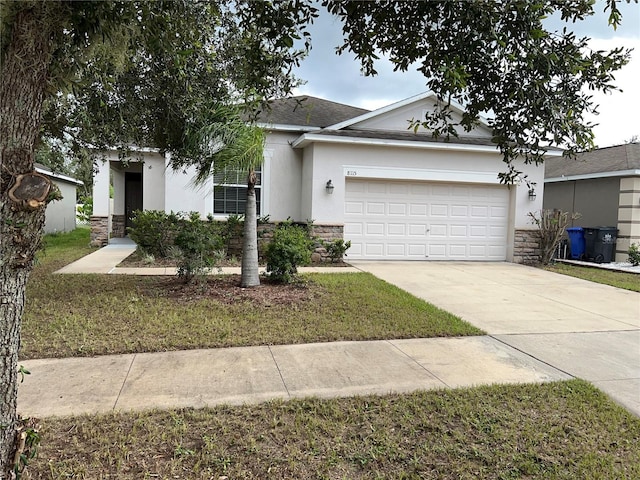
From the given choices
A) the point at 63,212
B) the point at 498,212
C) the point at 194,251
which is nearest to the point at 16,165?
the point at 194,251

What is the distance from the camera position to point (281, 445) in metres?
3.07

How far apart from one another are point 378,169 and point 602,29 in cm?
958

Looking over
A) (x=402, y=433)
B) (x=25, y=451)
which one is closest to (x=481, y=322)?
(x=402, y=433)

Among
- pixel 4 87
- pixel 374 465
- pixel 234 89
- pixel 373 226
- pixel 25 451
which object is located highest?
pixel 234 89

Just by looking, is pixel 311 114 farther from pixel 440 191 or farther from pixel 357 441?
pixel 357 441

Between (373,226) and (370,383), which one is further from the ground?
(373,226)

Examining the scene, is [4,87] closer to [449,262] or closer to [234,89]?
[234,89]

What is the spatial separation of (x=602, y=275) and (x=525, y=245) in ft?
7.67

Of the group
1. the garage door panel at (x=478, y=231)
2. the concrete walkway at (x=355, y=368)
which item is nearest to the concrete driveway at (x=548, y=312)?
the concrete walkway at (x=355, y=368)

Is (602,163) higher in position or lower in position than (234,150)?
higher

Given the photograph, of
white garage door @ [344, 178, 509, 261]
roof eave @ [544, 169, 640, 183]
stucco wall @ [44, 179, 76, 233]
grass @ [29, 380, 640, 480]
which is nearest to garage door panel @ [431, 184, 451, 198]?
white garage door @ [344, 178, 509, 261]

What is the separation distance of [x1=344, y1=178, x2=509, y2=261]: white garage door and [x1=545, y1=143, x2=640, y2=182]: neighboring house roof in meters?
3.32

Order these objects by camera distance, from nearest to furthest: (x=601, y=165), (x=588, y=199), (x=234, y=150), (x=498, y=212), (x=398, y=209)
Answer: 1. (x=234, y=150)
2. (x=398, y=209)
3. (x=498, y=212)
4. (x=601, y=165)
5. (x=588, y=199)

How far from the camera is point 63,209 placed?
23625mm
